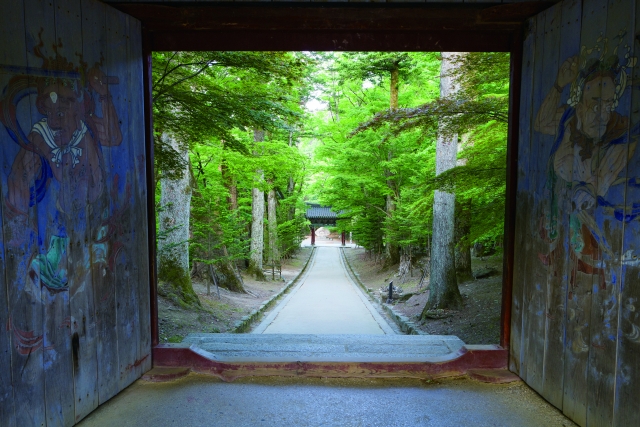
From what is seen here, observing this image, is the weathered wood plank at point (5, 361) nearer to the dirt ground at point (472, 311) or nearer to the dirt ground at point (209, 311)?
the dirt ground at point (209, 311)

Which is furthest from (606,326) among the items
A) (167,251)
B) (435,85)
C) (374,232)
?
(374,232)

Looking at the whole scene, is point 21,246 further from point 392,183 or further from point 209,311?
point 392,183

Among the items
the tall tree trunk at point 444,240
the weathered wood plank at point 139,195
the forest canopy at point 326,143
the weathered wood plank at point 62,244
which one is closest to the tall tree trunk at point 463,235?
the forest canopy at point 326,143

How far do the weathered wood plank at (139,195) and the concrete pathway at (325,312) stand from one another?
6.70 m

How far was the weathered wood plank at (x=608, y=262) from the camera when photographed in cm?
242

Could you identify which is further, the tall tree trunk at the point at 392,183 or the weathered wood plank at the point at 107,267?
the tall tree trunk at the point at 392,183

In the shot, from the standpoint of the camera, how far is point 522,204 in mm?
3482

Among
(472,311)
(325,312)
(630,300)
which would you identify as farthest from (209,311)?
(630,300)

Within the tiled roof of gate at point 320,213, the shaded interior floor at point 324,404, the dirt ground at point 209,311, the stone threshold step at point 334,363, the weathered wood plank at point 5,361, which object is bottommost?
the tiled roof of gate at point 320,213

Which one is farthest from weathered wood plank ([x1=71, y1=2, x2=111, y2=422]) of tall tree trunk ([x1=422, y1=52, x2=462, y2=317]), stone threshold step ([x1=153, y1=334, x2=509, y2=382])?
tall tree trunk ([x1=422, y1=52, x2=462, y2=317])

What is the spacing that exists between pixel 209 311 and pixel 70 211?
7.60 meters

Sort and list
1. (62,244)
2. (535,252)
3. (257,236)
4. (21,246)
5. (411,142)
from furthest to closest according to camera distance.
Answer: (257,236) < (411,142) < (535,252) < (62,244) < (21,246)

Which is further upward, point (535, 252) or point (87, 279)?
point (535, 252)

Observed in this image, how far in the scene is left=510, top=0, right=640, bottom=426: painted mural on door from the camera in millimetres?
2375
